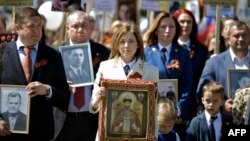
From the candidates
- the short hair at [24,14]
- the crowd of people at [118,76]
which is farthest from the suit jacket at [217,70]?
the short hair at [24,14]

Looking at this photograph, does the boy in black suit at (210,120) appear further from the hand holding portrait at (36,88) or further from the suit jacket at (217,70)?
the hand holding portrait at (36,88)

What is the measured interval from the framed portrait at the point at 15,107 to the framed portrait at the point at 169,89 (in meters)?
1.87

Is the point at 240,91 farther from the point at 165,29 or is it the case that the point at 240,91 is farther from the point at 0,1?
the point at 0,1

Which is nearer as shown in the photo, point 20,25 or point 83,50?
point 20,25

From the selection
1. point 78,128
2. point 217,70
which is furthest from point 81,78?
point 217,70

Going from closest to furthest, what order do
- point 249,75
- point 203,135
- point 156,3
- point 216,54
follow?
point 203,135
point 249,75
point 216,54
point 156,3

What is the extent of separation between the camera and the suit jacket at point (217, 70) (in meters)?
10.2

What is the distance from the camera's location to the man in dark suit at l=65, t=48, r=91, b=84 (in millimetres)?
9648

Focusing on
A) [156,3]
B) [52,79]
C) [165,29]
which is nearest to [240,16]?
[156,3]

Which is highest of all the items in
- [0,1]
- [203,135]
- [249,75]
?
[0,1]

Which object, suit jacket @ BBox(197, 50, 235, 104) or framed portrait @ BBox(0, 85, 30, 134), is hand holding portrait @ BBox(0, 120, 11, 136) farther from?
suit jacket @ BBox(197, 50, 235, 104)

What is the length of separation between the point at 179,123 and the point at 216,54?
4.67 ft

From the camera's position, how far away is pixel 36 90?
28.1 ft

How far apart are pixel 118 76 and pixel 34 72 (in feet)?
2.79
